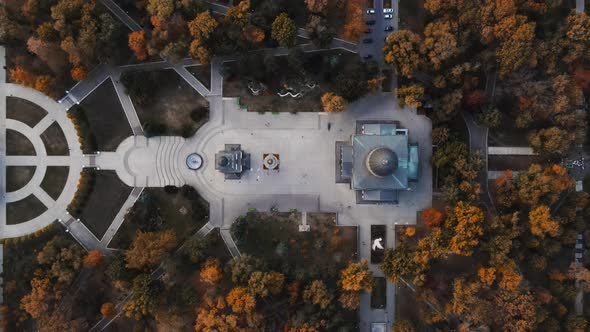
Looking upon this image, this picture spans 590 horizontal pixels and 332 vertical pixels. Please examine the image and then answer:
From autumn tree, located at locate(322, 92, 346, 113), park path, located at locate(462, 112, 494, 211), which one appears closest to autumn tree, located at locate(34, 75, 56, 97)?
autumn tree, located at locate(322, 92, 346, 113)

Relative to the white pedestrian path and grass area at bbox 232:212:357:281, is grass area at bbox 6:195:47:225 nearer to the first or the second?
grass area at bbox 232:212:357:281

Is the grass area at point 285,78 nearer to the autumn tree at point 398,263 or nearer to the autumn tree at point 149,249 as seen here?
the autumn tree at point 149,249

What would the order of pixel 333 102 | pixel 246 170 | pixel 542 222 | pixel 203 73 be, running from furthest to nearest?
pixel 246 170 → pixel 203 73 → pixel 333 102 → pixel 542 222

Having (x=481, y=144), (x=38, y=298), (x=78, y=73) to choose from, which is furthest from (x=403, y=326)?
(x=78, y=73)

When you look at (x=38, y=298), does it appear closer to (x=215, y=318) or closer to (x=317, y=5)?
(x=215, y=318)

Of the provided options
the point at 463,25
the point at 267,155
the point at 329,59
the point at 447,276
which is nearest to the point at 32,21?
the point at 267,155
